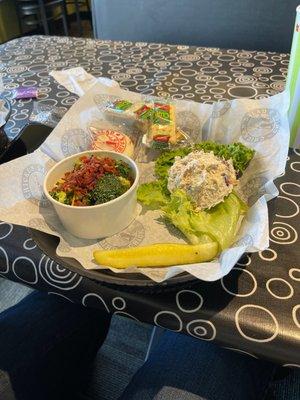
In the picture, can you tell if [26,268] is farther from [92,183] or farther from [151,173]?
[151,173]

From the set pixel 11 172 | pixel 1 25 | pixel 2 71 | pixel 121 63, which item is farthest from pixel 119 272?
pixel 1 25

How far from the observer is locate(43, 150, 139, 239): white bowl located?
0.51m

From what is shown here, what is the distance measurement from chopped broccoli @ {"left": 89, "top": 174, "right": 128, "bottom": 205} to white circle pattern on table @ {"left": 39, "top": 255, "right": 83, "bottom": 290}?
0.11 meters

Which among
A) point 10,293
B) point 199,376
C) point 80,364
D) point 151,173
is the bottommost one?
point 10,293

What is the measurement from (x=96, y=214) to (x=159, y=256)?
117 mm

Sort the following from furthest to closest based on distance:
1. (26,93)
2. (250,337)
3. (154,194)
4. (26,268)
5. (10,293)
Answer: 1. (10,293)
2. (26,93)
3. (154,194)
4. (26,268)
5. (250,337)

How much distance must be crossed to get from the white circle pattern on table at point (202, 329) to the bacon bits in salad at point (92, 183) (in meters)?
0.21

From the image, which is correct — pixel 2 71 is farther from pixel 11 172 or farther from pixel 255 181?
pixel 255 181

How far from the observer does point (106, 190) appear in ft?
1.75

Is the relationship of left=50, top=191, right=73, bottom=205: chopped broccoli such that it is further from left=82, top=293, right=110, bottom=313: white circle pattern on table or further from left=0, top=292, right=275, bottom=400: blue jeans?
left=0, top=292, right=275, bottom=400: blue jeans

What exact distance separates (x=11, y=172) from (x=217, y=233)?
0.36m

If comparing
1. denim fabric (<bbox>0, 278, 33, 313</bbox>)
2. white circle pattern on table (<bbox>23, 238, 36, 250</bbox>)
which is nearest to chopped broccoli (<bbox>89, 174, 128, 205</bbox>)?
white circle pattern on table (<bbox>23, 238, 36, 250</bbox>)

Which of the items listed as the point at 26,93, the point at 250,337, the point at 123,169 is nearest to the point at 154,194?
Result: the point at 123,169

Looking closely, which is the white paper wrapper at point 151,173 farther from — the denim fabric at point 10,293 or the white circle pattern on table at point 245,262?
the denim fabric at point 10,293
